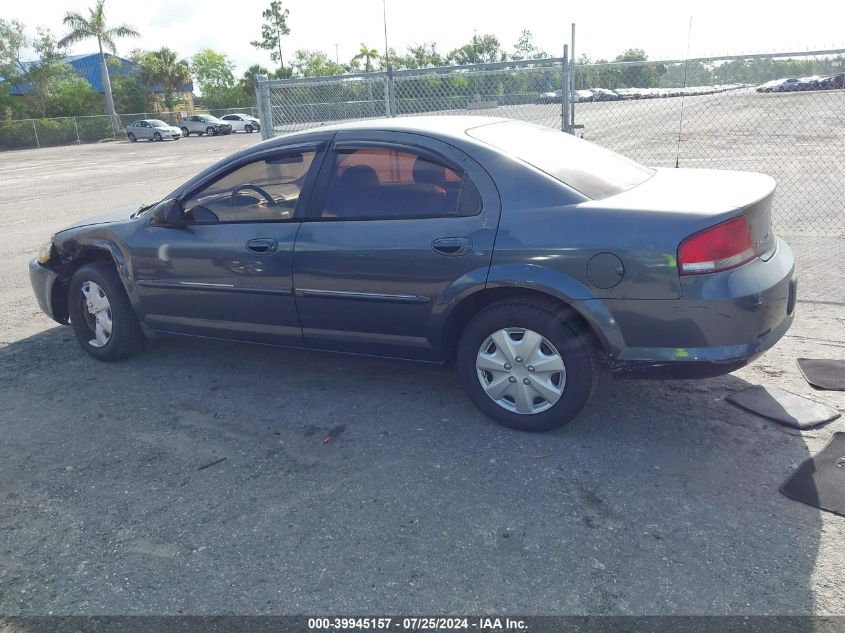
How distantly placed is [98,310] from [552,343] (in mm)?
3337

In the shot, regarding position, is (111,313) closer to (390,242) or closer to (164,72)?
(390,242)

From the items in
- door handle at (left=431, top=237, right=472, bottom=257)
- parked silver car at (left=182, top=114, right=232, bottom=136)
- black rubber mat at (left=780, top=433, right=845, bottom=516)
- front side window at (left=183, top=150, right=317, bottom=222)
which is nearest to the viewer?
black rubber mat at (left=780, top=433, right=845, bottom=516)

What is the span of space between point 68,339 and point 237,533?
352 centimetres

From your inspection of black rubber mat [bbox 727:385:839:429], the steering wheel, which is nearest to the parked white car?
the steering wheel

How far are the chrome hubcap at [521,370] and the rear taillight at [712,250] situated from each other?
0.78m

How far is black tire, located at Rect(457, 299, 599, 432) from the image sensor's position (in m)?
3.71

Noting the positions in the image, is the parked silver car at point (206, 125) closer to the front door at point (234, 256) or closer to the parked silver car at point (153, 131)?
the parked silver car at point (153, 131)

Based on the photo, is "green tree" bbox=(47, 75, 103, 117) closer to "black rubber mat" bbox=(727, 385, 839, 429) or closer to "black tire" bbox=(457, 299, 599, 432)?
"black tire" bbox=(457, 299, 599, 432)

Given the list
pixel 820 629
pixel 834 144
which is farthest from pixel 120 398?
pixel 834 144

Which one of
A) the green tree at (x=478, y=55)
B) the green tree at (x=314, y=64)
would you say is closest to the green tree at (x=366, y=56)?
the green tree at (x=314, y=64)

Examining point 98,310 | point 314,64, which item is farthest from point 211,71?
point 98,310

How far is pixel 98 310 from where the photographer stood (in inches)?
206

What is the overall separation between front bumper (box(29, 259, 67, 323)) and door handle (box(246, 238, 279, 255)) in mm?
1977

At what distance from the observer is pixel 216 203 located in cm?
470
